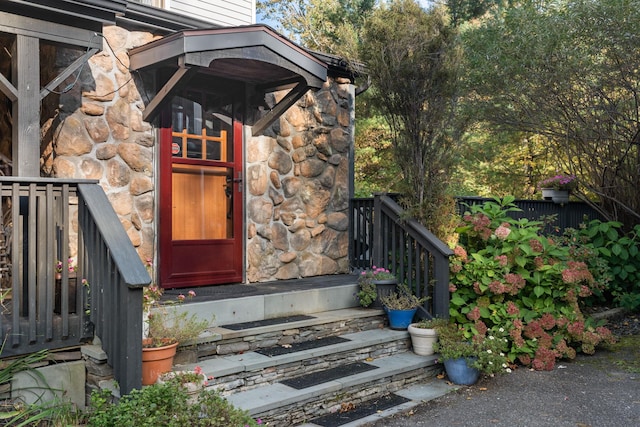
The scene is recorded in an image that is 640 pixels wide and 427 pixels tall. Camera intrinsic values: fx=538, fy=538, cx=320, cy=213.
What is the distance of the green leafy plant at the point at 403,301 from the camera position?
4747mm

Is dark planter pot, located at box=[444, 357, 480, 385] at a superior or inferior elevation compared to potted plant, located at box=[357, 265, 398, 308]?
inferior

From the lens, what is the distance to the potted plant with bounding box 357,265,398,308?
495 cm

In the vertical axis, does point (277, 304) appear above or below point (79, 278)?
below

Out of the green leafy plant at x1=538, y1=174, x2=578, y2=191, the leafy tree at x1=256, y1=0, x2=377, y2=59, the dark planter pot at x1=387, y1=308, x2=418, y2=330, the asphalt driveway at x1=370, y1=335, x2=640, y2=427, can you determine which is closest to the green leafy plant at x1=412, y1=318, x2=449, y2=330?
the dark planter pot at x1=387, y1=308, x2=418, y2=330

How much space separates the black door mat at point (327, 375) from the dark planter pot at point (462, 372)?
25.2 inches

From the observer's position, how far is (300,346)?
4055 millimetres

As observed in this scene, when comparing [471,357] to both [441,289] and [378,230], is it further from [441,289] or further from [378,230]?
[378,230]

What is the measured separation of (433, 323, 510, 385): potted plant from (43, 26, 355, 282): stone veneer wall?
6.96 feet

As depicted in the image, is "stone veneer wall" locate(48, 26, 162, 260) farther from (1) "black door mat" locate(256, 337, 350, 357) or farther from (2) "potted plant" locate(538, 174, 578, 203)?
(2) "potted plant" locate(538, 174, 578, 203)

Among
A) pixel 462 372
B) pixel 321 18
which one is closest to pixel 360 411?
pixel 462 372

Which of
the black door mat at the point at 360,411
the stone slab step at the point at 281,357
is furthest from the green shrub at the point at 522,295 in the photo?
the black door mat at the point at 360,411

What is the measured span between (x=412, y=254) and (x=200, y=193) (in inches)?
83.9

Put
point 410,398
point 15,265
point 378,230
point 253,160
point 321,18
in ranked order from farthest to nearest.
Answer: point 321,18, point 253,160, point 378,230, point 410,398, point 15,265

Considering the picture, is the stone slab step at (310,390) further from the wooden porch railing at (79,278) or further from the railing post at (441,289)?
the wooden porch railing at (79,278)
